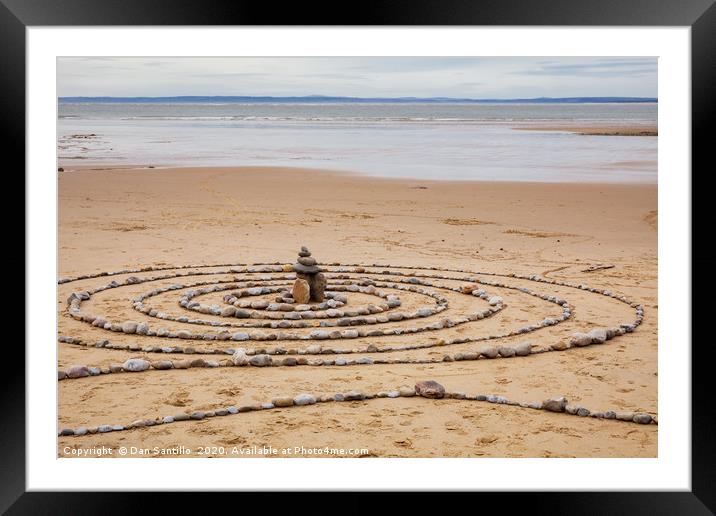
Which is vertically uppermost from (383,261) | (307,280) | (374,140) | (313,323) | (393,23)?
(374,140)

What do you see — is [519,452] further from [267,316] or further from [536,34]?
[267,316]

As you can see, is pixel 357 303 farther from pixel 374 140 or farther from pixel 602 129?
pixel 602 129

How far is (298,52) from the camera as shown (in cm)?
512

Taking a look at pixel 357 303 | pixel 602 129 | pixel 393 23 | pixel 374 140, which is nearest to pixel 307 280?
pixel 357 303

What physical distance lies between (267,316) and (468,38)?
16.8ft

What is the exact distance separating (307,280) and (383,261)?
129 inches

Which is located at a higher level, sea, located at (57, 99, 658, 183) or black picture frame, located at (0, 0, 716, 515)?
sea, located at (57, 99, 658, 183)

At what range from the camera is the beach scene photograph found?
646 cm

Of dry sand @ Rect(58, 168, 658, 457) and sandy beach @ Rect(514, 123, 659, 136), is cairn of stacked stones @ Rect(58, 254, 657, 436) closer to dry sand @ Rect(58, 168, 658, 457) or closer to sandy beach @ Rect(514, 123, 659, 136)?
dry sand @ Rect(58, 168, 658, 457)

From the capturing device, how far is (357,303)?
34.2 ft

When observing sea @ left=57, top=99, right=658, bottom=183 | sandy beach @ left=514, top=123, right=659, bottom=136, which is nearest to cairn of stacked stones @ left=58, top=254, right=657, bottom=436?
sea @ left=57, top=99, right=658, bottom=183

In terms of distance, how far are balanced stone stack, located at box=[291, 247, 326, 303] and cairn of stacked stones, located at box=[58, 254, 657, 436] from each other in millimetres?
14

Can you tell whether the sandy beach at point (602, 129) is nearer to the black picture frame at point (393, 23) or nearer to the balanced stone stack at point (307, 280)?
the balanced stone stack at point (307, 280)
